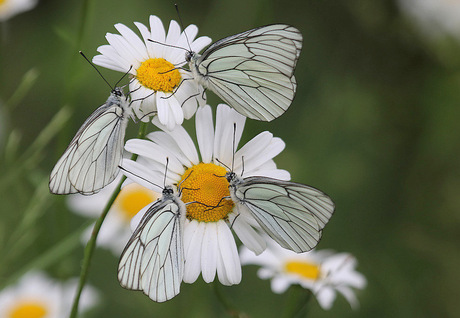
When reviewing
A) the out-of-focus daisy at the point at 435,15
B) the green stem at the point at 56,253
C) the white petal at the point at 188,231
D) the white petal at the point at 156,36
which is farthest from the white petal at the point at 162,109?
the out-of-focus daisy at the point at 435,15

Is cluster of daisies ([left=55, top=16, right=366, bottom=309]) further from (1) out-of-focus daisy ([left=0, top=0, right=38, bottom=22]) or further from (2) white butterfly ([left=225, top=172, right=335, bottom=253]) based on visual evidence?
(1) out-of-focus daisy ([left=0, top=0, right=38, bottom=22])

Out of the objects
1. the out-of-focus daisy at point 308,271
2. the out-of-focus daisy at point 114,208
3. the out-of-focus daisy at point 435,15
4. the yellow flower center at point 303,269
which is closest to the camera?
the out-of-focus daisy at point 308,271

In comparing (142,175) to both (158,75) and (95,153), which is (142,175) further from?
(158,75)

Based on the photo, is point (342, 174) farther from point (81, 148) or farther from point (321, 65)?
point (81, 148)

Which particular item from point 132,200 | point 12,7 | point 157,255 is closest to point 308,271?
point 132,200

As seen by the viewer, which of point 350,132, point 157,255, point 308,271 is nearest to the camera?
point 157,255

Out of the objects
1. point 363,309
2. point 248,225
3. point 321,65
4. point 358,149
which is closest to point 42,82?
point 321,65

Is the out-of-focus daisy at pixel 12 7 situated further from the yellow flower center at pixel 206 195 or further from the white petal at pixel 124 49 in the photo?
the yellow flower center at pixel 206 195
